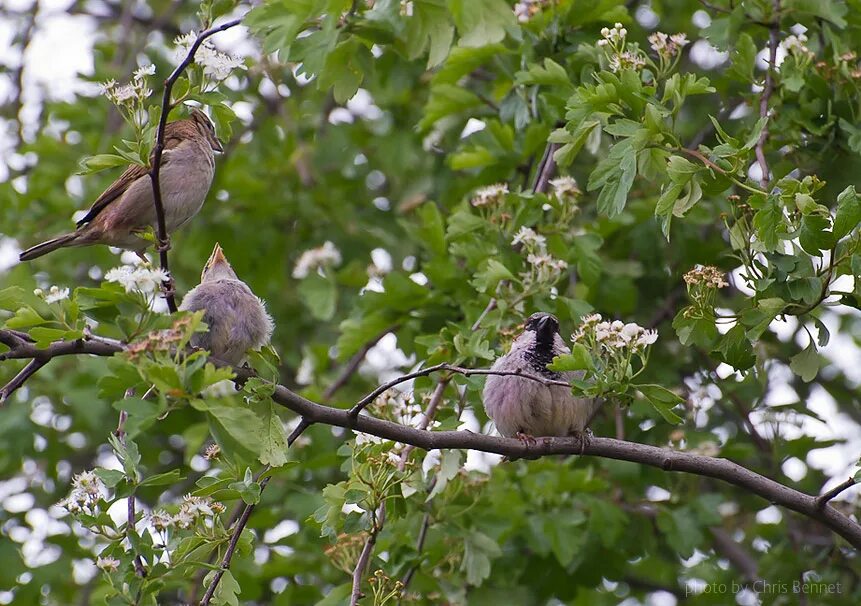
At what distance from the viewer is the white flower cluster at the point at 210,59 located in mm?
3447

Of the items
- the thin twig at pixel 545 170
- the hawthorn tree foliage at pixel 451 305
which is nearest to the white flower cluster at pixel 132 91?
the hawthorn tree foliage at pixel 451 305

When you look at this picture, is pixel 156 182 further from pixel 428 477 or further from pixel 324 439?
pixel 324 439

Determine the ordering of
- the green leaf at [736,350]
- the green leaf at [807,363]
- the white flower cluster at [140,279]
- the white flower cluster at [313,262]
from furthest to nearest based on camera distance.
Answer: the white flower cluster at [313,262] → the green leaf at [807,363] → the green leaf at [736,350] → the white flower cluster at [140,279]

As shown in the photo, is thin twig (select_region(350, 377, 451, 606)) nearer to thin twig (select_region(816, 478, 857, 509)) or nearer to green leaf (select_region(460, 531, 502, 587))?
green leaf (select_region(460, 531, 502, 587))

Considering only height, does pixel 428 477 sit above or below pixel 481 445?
below

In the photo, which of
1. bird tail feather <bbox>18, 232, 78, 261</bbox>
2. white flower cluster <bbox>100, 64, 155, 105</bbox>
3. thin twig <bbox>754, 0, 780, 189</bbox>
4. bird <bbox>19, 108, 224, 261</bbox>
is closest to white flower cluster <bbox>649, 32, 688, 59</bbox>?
thin twig <bbox>754, 0, 780, 189</bbox>

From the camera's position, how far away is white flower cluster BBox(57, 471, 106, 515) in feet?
11.4

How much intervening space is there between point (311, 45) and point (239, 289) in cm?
107

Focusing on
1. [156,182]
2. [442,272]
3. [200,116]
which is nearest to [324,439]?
[442,272]

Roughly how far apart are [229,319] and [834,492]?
7.68 feet

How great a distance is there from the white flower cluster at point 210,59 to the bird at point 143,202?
4.77ft

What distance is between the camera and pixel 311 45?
455 cm

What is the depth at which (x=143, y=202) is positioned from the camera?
200 inches

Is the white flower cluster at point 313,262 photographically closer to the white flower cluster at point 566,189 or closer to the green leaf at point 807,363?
the white flower cluster at point 566,189
